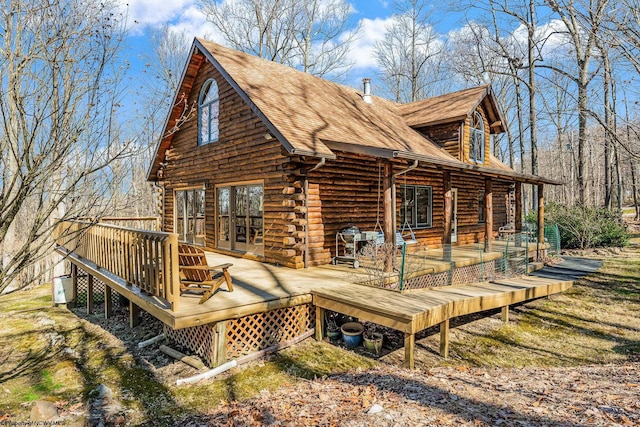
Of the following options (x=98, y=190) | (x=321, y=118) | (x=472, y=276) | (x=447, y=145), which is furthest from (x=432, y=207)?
(x=98, y=190)

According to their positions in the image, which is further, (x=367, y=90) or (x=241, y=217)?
(x=367, y=90)

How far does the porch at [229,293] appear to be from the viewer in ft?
17.2

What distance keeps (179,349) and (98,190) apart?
3.65m

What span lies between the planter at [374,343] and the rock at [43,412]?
424 cm

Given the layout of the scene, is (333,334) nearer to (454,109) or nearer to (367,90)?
(454,109)

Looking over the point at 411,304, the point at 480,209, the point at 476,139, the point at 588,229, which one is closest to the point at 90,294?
the point at 411,304

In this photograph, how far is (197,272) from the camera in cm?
594

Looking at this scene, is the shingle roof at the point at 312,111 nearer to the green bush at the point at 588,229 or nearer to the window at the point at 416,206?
the window at the point at 416,206

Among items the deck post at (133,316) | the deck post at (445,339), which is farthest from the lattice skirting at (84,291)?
the deck post at (445,339)

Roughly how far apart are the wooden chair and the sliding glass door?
12.7ft

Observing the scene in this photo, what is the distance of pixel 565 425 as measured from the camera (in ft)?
11.2

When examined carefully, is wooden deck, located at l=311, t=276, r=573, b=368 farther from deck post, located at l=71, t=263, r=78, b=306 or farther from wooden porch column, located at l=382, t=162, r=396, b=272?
deck post, located at l=71, t=263, r=78, b=306

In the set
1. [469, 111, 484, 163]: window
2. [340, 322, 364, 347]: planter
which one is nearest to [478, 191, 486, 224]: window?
[469, 111, 484, 163]: window

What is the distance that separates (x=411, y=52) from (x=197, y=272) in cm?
2610
